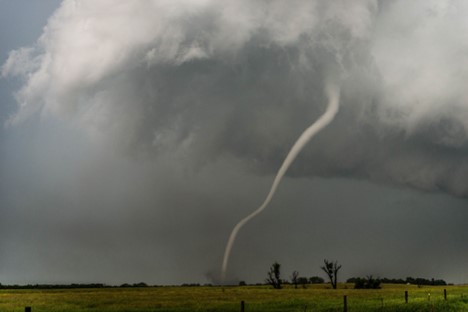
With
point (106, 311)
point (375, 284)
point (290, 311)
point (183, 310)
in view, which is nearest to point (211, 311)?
point (183, 310)

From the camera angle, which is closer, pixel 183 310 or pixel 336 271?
pixel 183 310

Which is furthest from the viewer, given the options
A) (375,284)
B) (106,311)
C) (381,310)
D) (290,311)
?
(375,284)

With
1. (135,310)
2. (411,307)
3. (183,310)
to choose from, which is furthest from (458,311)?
(135,310)

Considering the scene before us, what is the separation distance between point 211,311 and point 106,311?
34.6 ft

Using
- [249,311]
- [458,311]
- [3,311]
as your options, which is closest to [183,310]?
[249,311]

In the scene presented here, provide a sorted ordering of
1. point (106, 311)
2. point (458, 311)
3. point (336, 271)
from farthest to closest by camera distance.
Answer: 1. point (336, 271)
2. point (106, 311)
3. point (458, 311)

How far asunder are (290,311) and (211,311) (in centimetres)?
715

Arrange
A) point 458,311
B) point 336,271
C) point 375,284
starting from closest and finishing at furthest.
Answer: point 458,311
point 375,284
point 336,271

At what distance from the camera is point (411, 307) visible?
41688mm

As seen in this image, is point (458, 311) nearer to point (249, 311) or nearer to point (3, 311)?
point (249, 311)

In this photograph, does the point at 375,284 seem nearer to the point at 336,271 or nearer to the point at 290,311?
the point at 336,271

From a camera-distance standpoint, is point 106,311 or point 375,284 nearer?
point 106,311

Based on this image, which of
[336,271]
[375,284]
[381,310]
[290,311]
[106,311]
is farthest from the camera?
[336,271]

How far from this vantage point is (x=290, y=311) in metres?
47.4
